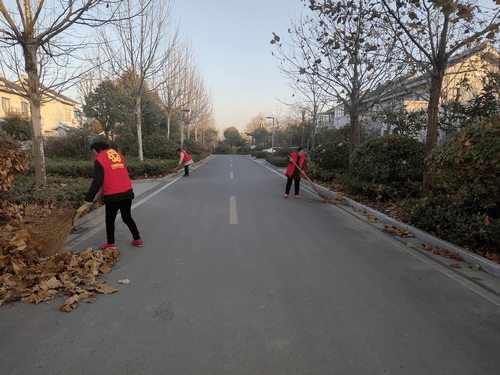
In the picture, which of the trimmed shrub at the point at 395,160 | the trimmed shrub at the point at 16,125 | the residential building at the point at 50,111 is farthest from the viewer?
the residential building at the point at 50,111

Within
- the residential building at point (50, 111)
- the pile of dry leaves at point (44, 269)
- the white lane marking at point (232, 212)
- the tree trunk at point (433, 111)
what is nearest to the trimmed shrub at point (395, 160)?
the tree trunk at point (433, 111)

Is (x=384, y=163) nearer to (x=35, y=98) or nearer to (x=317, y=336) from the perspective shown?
(x=317, y=336)

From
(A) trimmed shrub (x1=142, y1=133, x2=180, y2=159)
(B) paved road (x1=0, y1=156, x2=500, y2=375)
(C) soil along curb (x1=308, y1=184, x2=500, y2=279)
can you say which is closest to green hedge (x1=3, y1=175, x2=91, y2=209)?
(B) paved road (x1=0, y1=156, x2=500, y2=375)

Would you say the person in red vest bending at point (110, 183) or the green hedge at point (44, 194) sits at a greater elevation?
the person in red vest bending at point (110, 183)

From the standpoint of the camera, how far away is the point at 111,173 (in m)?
4.80

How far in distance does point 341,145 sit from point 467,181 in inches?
378

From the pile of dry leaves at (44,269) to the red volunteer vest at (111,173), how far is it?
2.53ft

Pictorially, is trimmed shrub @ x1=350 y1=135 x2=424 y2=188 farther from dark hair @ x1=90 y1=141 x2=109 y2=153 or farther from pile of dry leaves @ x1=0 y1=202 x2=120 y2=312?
pile of dry leaves @ x1=0 y1=202 x2=120 y2=312

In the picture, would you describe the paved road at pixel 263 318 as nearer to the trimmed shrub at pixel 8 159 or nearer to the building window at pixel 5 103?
the trimmed shrub at pixel 8 159

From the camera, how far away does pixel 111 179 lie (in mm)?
4805

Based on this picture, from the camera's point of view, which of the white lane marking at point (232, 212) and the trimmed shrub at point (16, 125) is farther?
the trimmed shrub at point (16, 125)

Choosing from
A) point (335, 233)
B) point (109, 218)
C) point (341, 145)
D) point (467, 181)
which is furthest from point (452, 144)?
point (341, 145)

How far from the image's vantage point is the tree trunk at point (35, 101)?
7.25 meters

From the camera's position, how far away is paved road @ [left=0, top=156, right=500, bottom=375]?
247 centimetres
